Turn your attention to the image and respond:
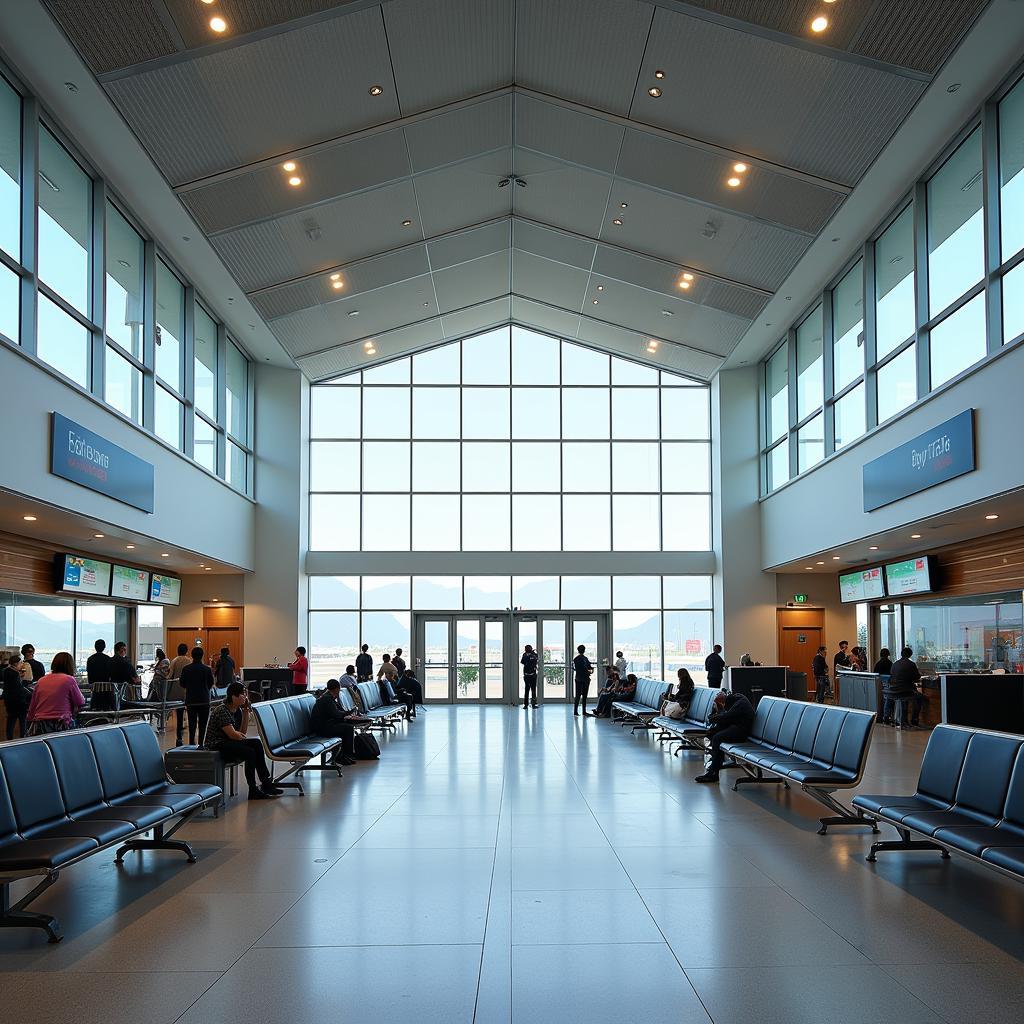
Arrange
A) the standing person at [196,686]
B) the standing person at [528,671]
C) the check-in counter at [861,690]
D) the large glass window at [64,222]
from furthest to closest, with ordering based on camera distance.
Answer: the standing person at [528,671] < the check-in counter at [861,690] < the standing person at [196,686] < the large glass window at [64,222]

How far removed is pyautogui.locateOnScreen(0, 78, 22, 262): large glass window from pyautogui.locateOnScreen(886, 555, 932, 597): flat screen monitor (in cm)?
1452

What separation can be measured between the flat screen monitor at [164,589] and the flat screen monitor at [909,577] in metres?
14.7

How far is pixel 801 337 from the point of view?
20594 millimetres

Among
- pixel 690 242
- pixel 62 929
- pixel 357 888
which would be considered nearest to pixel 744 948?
pixel 357 888

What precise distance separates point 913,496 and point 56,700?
11344mm

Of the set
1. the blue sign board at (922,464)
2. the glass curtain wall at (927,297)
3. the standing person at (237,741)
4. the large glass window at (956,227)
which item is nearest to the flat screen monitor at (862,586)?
the glass curtain wall at (927,297)

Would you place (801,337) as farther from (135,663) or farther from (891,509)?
(135,663)

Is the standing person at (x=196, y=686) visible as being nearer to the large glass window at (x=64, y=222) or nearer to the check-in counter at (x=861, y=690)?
the large glass window at (x=64, y=222)

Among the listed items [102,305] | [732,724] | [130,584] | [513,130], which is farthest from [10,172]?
[732,724]

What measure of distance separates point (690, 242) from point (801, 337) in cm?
449

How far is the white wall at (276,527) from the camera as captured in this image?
23.0 m

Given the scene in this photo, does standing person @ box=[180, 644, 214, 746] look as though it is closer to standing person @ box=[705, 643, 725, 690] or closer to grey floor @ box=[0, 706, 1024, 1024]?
grey floor @ box=[0, 706, 1024, 1024]

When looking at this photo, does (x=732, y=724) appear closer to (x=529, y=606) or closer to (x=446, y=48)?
(x=446, y=48)

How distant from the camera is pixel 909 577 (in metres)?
18.2
